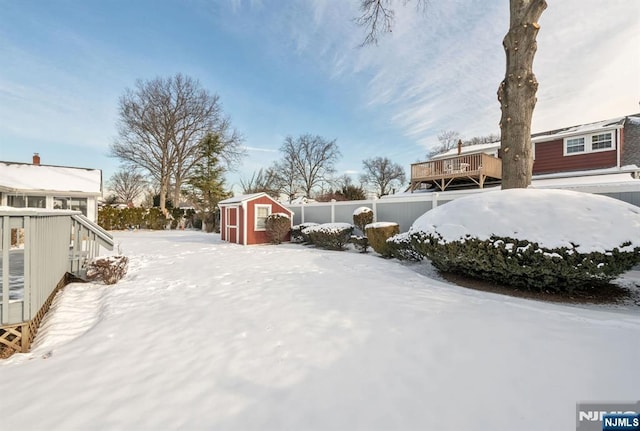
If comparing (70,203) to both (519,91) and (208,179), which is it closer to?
(208,179)

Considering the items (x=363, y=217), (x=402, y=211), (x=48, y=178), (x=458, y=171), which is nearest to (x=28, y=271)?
(x=363, y=217)

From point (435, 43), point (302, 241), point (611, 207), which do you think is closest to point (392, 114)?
point (435, 43)

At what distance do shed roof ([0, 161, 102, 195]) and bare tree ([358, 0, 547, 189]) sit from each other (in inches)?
782

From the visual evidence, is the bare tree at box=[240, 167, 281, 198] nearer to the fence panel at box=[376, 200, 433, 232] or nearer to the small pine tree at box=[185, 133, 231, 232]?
the small pine tree at box=[185, 133, 231, 232]

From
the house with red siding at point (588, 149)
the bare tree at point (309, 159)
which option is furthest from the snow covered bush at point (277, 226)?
the bare tree at point (309, 159)

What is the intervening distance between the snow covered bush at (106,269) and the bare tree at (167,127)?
62.4 ft

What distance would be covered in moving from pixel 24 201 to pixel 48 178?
1.89 metres

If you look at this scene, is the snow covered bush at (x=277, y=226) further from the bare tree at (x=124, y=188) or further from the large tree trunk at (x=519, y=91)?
the bare tree at (x=124, y=188)

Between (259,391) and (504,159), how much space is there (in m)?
7.26

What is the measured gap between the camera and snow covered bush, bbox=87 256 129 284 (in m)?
5.13

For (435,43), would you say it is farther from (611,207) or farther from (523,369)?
(523,369)

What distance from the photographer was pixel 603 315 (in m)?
3.50

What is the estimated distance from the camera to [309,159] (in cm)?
3666

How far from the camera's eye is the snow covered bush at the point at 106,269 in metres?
5.13
